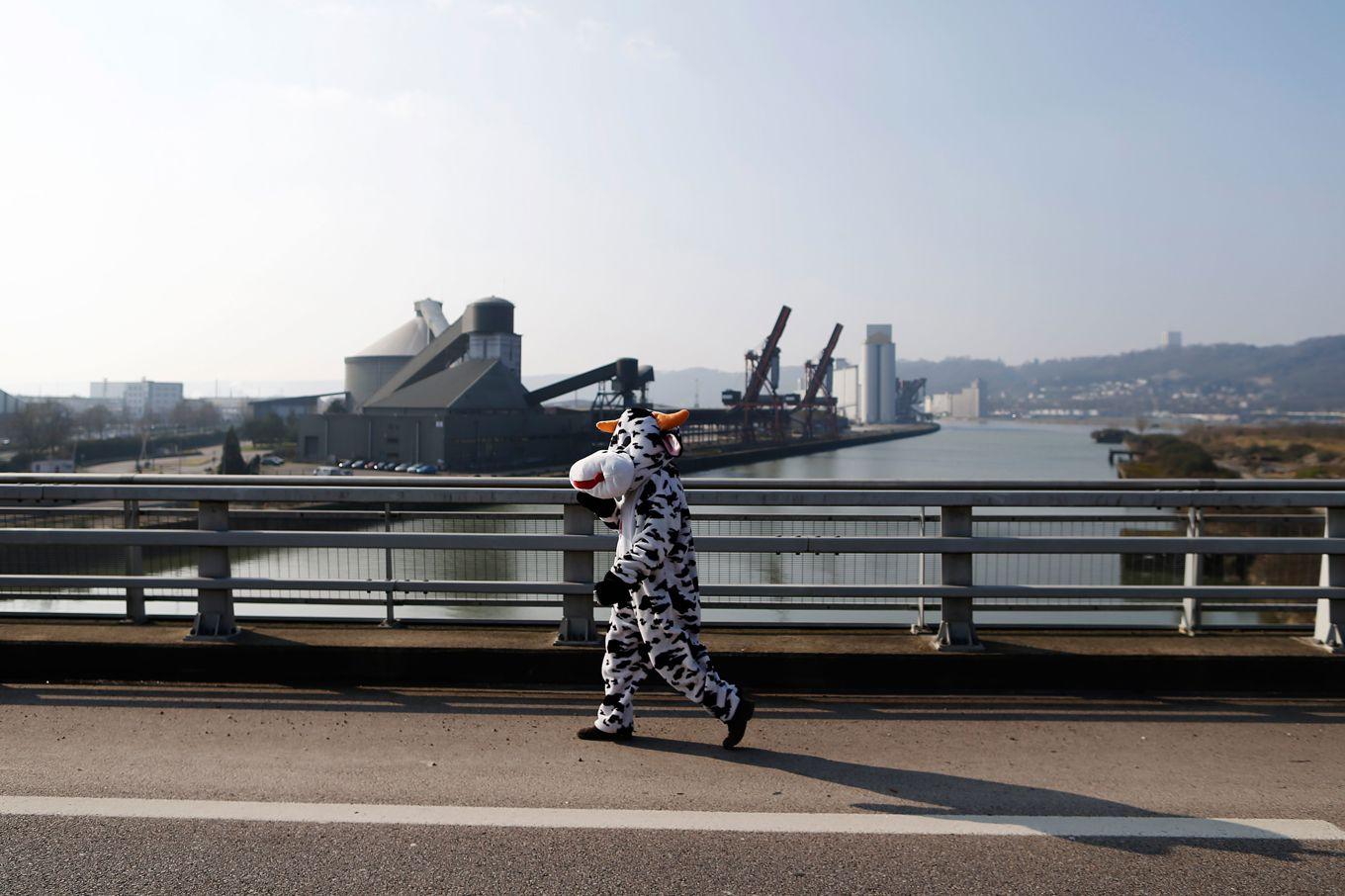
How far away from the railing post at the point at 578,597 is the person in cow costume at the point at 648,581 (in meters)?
0.84

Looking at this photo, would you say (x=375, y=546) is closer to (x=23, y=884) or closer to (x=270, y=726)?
(x=270, y=726)

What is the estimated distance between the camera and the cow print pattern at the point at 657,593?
14.5 feet

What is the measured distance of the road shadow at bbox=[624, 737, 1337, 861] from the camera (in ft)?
11.2

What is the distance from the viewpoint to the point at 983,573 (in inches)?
240

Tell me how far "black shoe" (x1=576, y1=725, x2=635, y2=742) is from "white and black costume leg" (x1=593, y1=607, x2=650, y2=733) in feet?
0.04

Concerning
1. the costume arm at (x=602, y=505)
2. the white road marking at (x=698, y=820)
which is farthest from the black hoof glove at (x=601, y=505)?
the white road marking at (x=698, y=820)

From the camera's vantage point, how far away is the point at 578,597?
5496 millimetres

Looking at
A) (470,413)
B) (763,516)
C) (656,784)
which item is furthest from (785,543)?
(470,413)

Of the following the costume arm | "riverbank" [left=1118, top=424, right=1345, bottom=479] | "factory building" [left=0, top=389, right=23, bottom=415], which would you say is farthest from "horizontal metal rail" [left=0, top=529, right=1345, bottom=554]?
"riverbank" [left=1118, top=424, right=1345, bottom=479]

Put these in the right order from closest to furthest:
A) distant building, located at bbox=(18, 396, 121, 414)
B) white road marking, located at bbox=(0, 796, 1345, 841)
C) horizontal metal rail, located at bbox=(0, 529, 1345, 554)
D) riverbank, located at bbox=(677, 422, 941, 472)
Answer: white road marking, located at bbox=(0, 796, 1345, 841) < horizontal metal rail, located at bbox=(0, 529, 1345, 554) < riverbank, located at bbox=(677, 422, 941, 472) < distant building, located at bbox=(18, 396, 121, 414)

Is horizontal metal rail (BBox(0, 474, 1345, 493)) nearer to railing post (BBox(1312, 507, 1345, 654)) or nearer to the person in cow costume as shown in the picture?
railing post (BBox(1312, 507, 1345, 654))

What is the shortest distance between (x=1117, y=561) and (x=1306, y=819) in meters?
2.51

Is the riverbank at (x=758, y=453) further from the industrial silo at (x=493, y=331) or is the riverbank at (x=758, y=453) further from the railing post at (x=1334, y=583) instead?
the industrial silo at (x=493, y=331)

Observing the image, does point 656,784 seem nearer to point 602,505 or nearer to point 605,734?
point 605,734
